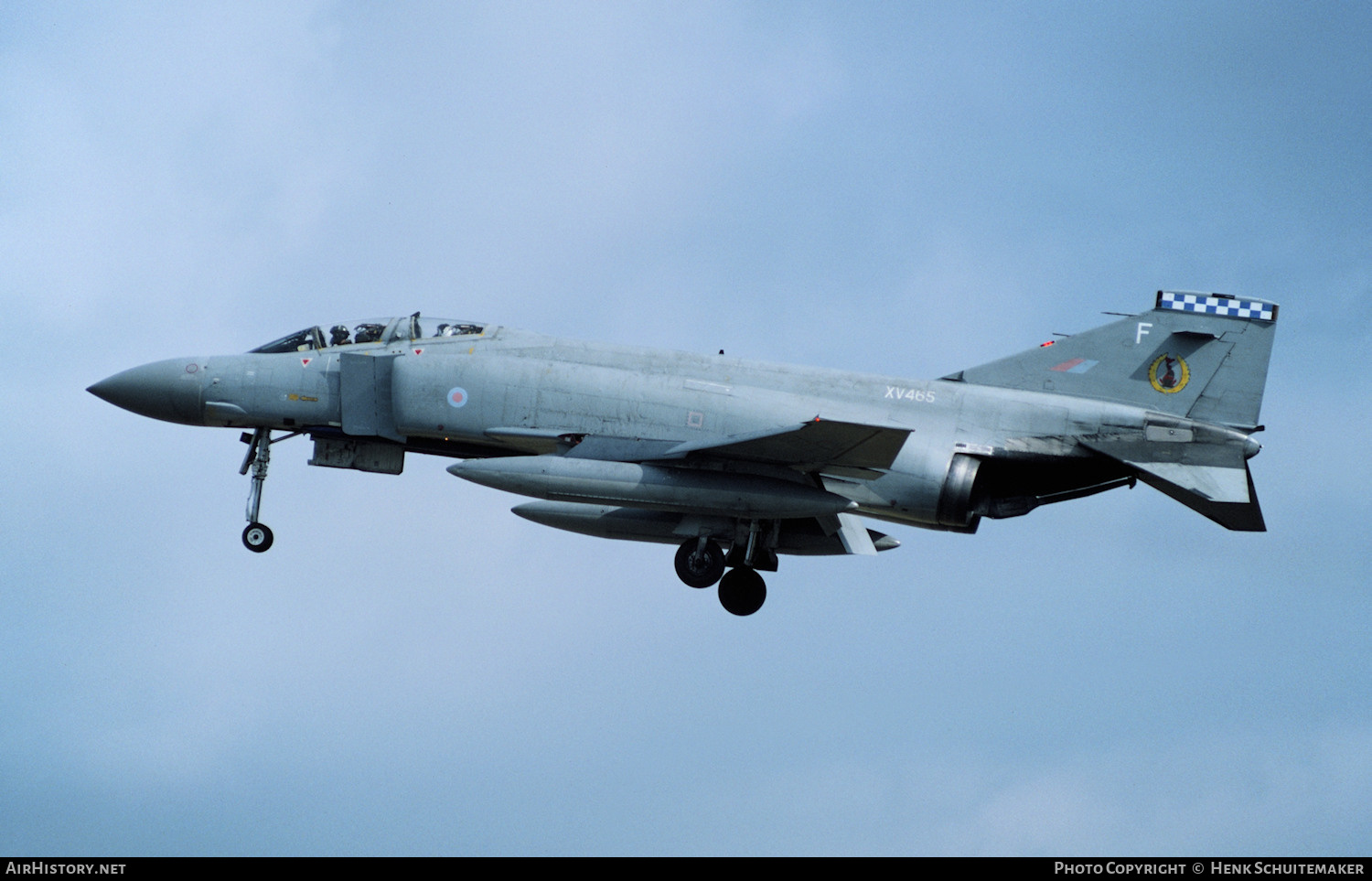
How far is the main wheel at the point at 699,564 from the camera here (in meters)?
20.0

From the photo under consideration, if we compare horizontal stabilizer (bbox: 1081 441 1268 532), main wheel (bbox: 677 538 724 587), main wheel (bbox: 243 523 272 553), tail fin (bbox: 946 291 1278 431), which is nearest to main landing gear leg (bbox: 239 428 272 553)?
main wheel (bbox: 243 523 272 553)

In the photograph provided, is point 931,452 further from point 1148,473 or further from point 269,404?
point 269,404

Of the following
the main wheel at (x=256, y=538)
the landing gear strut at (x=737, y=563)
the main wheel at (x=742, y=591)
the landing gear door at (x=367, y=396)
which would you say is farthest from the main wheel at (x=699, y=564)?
the main wheel at (x=256, y=538)

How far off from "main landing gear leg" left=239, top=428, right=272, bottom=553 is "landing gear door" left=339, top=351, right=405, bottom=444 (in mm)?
1279

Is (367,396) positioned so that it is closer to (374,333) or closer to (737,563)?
(374,333)

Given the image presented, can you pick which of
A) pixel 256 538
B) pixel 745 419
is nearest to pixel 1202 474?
pixel 745 419

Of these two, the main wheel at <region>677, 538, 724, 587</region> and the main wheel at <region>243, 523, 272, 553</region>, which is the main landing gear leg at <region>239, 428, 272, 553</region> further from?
the main wheel at <region>677, 538, 724, 587</region>

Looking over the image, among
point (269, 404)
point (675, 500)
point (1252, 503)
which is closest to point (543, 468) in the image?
point (675, 500)

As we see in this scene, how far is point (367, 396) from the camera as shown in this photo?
20.1 m

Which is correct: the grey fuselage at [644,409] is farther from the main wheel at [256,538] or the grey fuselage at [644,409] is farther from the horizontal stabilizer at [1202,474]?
the main wheel at [256,538]

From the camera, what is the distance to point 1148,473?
19609mm

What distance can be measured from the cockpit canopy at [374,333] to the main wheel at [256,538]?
2379mm
